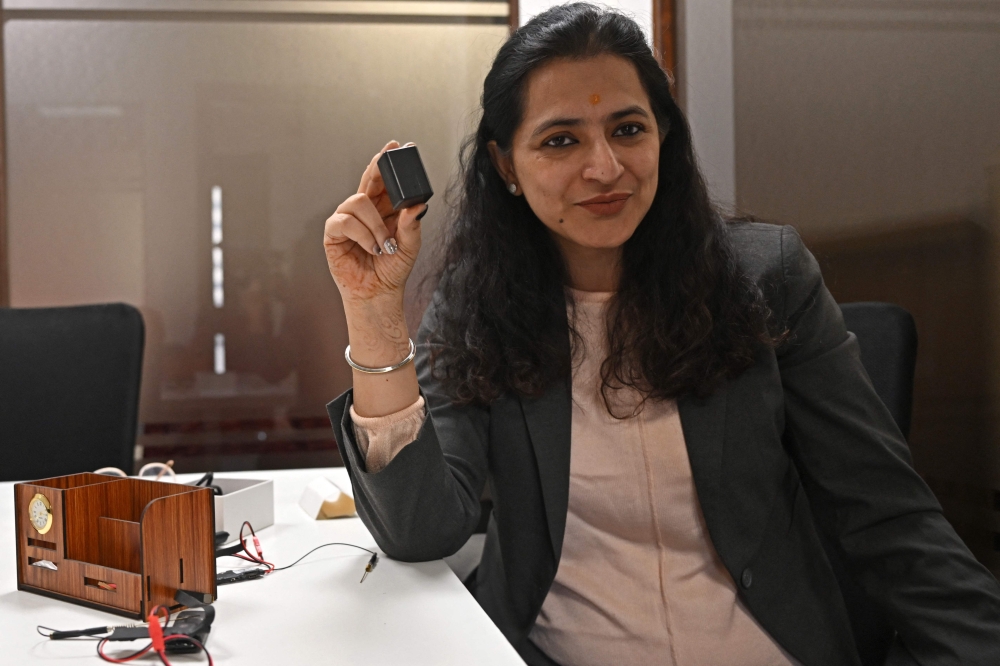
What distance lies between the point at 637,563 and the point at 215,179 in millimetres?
2132

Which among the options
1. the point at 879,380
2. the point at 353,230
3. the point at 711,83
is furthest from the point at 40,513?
the point at 711,83

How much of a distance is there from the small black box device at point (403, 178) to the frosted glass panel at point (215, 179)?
182 centimetres

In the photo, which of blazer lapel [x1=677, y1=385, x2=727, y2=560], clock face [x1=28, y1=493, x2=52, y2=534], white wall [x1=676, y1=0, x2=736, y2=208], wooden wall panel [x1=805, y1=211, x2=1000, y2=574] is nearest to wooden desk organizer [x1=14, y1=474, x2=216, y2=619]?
clock face [x1=28, y1=493, x2=52, y2=534]

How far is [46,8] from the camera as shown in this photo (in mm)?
2627

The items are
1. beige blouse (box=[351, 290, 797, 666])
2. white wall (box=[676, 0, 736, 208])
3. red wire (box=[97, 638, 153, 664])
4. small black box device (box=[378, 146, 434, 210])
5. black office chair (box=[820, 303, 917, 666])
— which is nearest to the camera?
red wire (box=[97, 638, 153, 664])

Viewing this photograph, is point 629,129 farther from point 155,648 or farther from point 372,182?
point 155,648

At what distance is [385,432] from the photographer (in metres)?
1.01

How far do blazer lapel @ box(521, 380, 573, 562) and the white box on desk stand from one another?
0.42 metres

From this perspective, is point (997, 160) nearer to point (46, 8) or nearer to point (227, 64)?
point (227, 64)

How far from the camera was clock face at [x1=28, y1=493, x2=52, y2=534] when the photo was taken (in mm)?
890

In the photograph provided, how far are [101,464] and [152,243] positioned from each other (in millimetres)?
1055

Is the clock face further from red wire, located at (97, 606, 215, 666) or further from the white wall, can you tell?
the white wall

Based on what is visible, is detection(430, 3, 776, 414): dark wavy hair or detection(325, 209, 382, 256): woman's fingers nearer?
detection(325, 209, 382, 256): woman's fingers

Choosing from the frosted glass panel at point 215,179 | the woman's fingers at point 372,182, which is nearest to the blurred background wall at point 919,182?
the woman's fingers at point 372,182
